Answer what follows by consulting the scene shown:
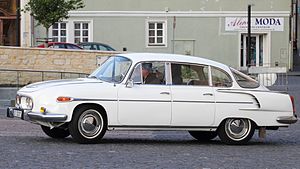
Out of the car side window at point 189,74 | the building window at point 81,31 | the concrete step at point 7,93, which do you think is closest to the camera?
the car side window at point 189,74

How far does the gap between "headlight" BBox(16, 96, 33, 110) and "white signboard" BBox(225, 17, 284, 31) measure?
31210 mm

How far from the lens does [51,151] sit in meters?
10.8

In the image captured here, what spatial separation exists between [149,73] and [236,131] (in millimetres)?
1830

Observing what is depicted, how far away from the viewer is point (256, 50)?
43.2m

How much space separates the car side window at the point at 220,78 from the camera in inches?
485

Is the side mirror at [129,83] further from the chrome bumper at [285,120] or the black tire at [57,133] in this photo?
the chrome bumper at [285,120]

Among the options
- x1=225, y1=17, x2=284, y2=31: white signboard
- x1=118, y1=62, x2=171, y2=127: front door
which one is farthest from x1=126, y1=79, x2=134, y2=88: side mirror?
x1=225, y1=17, x2=284, y2=31: white signboard

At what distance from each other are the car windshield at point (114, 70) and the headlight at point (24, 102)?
1288mm

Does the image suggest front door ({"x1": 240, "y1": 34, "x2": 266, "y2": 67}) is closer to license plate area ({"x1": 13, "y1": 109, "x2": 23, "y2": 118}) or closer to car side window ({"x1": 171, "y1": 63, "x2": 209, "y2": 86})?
car side window ({"x1": 171, "y1": 63, "x2": 209, "y2": 86})

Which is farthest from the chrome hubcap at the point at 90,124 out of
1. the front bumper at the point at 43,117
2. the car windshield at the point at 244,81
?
the car windshield at the point at 244,81

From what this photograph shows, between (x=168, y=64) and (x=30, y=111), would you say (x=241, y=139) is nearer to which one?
(x=168, y=64)

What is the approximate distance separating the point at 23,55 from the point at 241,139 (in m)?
Result: 16.4

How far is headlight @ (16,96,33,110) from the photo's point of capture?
11.6 meters

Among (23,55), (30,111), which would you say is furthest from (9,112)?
(23,55)
